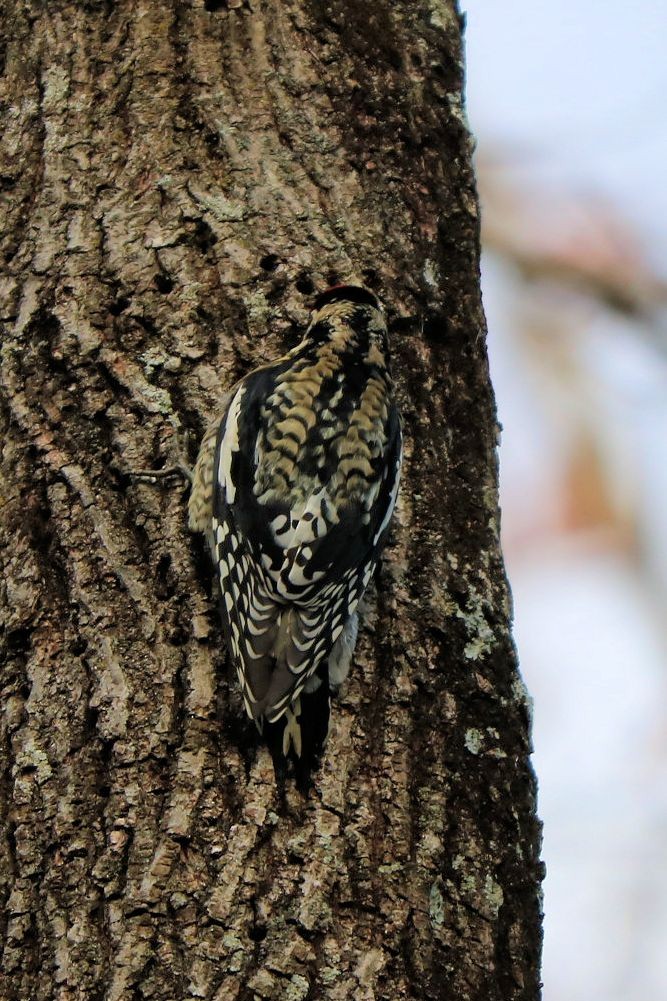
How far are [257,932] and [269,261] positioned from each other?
1446mm

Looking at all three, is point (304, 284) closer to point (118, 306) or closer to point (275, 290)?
point (275, 290)

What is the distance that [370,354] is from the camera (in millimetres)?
2805

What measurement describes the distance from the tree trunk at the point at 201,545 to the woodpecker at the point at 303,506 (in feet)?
0.18

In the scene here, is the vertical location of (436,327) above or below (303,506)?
above

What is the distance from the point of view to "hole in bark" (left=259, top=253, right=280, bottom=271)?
2.79 m

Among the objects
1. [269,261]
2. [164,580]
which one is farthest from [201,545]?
[269,261]

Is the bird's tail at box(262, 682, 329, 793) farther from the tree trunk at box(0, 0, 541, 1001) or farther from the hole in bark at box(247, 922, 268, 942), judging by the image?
the hole in bark at box(247, 922, 268, 942)

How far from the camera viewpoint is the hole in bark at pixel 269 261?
2789mm

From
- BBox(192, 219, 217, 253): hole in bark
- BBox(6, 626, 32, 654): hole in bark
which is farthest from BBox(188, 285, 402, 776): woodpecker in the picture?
BBox(6, 626, 32, 654): hole in bark

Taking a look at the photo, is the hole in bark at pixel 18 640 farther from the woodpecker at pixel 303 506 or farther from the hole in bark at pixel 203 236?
the hole in bark at pixel 203 236

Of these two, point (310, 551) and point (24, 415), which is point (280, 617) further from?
point (24, 415)

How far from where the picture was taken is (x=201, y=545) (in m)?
2.54

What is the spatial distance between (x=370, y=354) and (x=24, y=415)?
0.78 meters

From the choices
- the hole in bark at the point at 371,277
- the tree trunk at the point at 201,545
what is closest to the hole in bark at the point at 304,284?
the tree trunk at the point at 201,545
